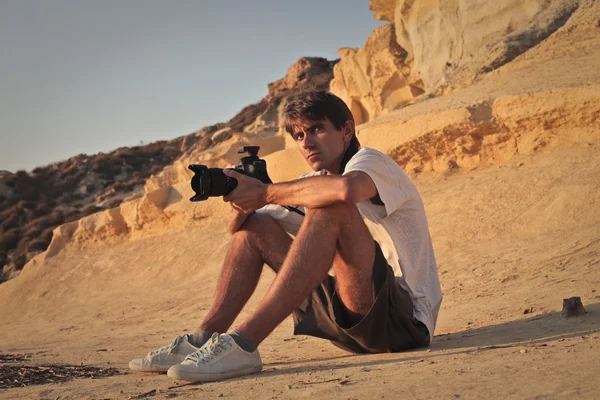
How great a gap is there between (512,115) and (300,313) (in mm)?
5646

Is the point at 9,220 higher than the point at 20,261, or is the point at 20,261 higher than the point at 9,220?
the point at 9,220

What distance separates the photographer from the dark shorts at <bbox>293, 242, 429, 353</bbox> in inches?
104

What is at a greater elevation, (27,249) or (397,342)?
(27,249)

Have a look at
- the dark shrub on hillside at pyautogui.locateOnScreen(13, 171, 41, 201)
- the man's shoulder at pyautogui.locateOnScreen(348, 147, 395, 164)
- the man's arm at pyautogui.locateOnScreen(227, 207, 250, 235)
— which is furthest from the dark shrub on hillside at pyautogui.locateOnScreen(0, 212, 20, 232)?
the man's shoulder at pyautogui.locateOnScreen(348, 147, 395, 164)

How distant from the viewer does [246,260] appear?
3.02 metres

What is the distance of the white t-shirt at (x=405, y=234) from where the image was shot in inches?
108

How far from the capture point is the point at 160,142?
110 ft

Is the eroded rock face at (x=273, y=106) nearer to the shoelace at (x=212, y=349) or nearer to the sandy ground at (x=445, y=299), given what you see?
the sandy ground at (x=445, y=299)

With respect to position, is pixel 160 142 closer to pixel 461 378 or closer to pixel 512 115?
pixel 512 115

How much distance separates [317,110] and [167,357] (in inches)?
53.7

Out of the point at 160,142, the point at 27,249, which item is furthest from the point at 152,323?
the point at 160,142

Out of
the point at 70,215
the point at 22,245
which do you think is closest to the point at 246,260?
the point at 22,245

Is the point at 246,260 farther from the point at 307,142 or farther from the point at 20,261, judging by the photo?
the point at 20,261

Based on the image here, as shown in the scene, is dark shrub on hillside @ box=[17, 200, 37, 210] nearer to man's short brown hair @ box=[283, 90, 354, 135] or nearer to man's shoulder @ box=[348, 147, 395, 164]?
man's short brown hair @ box=[283, 90, 354, 135]
